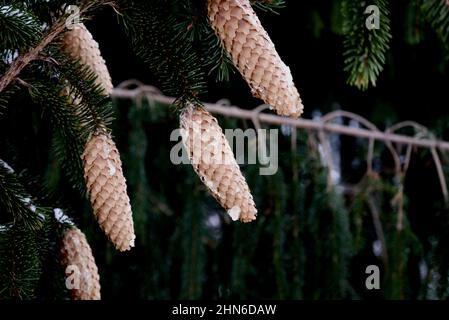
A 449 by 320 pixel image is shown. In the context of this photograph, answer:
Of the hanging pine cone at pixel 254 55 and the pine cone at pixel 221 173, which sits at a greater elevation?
the hanging pine cone at pixel 254 55

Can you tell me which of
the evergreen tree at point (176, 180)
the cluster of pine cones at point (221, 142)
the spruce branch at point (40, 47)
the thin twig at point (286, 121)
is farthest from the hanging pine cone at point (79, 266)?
the thin twig at point (286, 121)

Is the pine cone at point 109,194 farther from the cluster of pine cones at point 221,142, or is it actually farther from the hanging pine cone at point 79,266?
the hanging pine cone at point 79,266

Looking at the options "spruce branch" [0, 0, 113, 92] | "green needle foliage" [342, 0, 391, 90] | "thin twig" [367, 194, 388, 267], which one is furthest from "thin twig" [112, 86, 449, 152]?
"spruce branch" [0, 0, 113, 92]

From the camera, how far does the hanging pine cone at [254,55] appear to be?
1.02 metres

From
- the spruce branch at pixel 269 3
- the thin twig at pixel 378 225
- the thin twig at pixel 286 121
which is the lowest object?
the thin twig at pixel 378 225

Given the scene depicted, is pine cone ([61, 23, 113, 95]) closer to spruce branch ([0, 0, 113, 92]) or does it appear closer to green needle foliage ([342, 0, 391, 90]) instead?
spruce branch ([0, 0, 113, 92])

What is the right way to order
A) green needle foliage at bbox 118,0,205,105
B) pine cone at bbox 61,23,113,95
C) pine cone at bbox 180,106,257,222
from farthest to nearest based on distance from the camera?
pine cone at bbox 61,23,113,95 → green needle foliage at bbox 118,0,205,105 → pine cone at bbox 180,106,257,222

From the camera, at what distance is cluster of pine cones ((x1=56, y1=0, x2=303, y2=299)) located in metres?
1.01

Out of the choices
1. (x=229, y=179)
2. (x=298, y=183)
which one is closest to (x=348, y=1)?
(x=229, y=179)

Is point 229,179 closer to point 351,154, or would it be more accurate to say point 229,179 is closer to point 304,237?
point 304,237

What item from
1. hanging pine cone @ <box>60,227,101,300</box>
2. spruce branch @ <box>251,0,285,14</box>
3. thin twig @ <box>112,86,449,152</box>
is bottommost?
hanging pine cone @ <box>60,227,101,300</box>

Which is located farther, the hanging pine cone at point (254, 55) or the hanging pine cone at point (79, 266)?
the hanging pine cone at point (79, 266)

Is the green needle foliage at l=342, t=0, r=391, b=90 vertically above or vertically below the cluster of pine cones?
above

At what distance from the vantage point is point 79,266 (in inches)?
47.8
